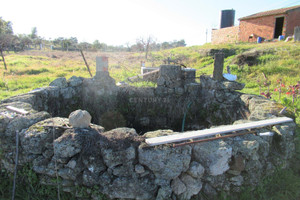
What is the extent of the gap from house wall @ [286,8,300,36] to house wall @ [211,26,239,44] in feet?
16.3

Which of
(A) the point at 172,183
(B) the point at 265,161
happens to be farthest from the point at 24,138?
(B) the point at 265,161

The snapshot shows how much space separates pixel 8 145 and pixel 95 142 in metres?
1.37

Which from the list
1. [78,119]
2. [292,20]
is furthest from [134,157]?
[292,20]

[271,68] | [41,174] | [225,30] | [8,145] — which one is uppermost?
[225,30]

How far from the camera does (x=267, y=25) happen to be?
664 inches

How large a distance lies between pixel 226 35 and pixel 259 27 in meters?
4.31

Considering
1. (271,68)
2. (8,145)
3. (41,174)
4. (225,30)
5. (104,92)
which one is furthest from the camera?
(225,30)

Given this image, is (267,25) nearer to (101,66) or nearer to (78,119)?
(101,66)

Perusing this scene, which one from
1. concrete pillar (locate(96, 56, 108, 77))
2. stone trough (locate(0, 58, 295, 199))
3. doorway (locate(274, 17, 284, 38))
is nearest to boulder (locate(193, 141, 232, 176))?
stone trough (locate(0, 58, 295, 199))

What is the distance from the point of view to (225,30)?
2188 centimetres

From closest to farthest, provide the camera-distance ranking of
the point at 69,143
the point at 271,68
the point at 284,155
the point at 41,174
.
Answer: the point at 69,143
the point at 41,174
the point at 284,155
the point at 271,68

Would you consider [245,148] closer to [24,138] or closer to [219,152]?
[219,152]

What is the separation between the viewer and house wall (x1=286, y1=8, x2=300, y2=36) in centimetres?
1512

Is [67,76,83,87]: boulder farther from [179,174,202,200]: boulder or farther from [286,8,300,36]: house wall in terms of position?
[286,8,300,36]: house wall
